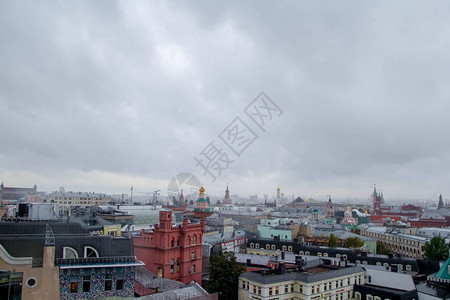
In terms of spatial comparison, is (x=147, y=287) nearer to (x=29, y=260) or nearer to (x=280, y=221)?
(x=29, y=260)

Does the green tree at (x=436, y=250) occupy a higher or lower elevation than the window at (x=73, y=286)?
lower

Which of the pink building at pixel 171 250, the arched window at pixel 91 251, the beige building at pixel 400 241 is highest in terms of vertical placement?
the arched window at pixel 91 251

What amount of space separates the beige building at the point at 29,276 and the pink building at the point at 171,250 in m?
24.8

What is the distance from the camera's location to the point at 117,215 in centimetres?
8606

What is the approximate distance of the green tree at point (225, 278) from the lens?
167 feet

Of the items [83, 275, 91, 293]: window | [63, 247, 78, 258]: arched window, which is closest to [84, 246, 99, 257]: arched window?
[63, 247, 78, 258]: arched window

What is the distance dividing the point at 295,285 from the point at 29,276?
106 feet

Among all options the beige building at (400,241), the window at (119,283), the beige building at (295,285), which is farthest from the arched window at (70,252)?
the beige building at (400,241)

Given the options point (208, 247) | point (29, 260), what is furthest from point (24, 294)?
point (208, 247)

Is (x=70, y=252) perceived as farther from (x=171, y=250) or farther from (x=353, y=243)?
(x=353, y=243)

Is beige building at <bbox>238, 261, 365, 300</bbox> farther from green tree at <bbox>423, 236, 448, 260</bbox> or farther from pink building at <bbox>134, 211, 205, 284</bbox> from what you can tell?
green tree at <bbox>423, 236, 448, 260</bbox>

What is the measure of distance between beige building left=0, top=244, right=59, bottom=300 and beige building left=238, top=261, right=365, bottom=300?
83.0 ft

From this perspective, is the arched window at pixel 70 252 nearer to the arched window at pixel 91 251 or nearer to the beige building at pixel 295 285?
the arched window at pixel 91 251

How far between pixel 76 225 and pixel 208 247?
34.1 meters
